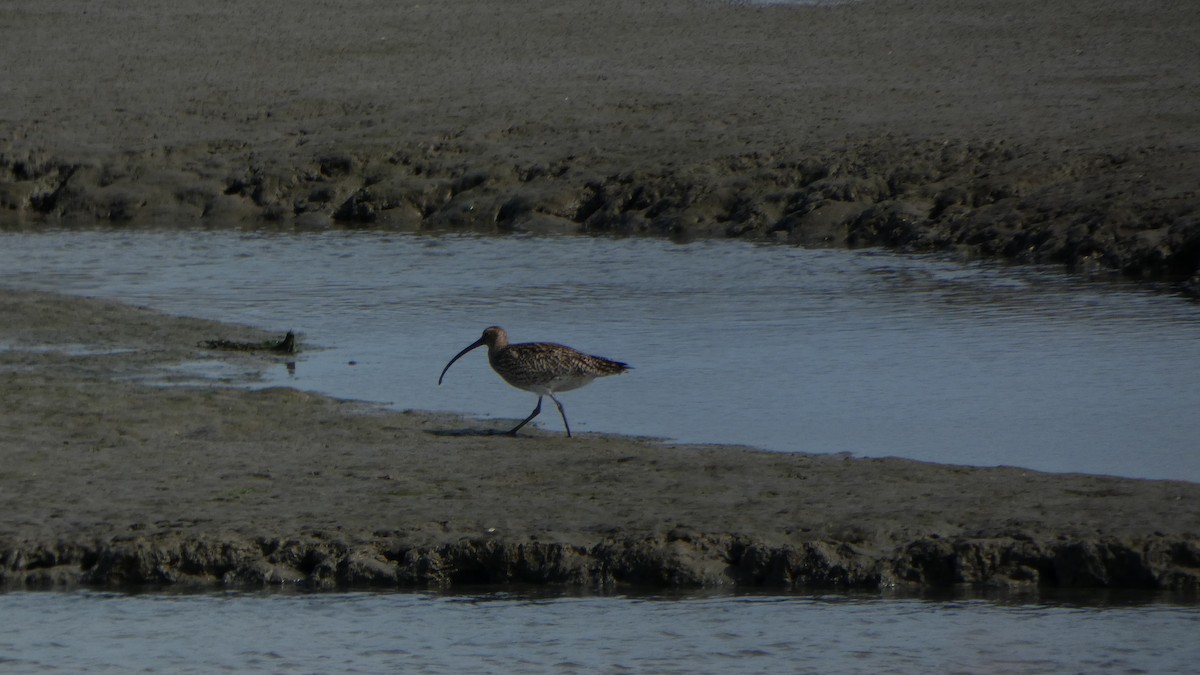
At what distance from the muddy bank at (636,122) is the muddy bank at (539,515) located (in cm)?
634

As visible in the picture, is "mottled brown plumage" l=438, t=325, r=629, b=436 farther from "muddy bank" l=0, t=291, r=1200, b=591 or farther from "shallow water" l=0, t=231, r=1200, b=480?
"muddy bank" l=0, t=291, r=1200, b=591

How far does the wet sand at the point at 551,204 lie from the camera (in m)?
7.13

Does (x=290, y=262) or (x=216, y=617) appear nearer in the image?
(x=216, y=617)

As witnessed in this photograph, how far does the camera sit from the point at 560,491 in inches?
307

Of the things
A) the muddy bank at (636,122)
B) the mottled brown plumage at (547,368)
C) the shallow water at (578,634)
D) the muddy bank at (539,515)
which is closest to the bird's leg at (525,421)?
the mottled brown plumage at (547,368)

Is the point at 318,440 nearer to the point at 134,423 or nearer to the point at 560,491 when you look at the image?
the point at 134,423

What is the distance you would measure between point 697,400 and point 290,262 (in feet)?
20.9

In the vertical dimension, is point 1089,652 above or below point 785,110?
below

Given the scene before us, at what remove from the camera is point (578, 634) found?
21.4ft

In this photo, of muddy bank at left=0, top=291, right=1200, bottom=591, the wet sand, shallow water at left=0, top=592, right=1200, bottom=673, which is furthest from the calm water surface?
the wet sand

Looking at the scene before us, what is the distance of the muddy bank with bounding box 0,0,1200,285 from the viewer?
16.1 meters

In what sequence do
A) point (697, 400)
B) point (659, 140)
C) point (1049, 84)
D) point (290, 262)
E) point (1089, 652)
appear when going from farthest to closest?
1. point (1049, 84)
2. point (659, 140)
3. point (290, 262)
4. point (697, 400)
5. point (1089, 652)

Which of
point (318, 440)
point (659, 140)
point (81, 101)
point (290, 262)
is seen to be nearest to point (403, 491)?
point (318, 440)

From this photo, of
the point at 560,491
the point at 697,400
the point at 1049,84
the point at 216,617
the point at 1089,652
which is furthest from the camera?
the point at 1049,84
